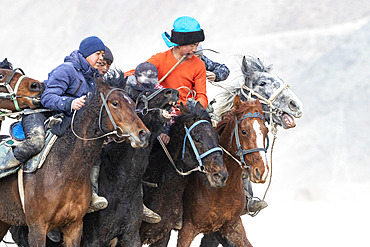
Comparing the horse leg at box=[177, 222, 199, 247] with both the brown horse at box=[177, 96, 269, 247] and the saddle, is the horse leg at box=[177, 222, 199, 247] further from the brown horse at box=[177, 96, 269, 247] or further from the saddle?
the saddle

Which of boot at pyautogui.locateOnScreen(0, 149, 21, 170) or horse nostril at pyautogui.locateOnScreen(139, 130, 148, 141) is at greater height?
boot at pyautogui.locateOnScreen(0, 149, 21, 170)

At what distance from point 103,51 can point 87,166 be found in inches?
56.2

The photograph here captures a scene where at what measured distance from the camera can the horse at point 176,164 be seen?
25.1 feet

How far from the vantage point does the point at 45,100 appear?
7.09m

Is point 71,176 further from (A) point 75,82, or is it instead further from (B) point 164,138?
(B) point 164,138

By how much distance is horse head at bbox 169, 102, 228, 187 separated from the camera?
7477mm

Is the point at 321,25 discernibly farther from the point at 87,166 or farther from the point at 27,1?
the point at 87,166

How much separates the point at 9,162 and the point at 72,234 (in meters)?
0.94

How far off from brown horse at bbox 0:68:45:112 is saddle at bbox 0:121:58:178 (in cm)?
25

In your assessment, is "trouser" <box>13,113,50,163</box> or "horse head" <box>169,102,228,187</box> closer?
"trouser" <box>13,113,50,163</box>

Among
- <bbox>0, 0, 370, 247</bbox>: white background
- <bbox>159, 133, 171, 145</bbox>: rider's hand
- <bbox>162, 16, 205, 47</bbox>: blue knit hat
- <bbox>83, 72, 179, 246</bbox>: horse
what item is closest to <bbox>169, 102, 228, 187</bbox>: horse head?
<bbox>159, 133, 171, 145</bbox>: rider's hand

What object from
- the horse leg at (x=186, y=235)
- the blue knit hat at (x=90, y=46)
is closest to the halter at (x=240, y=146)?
the horse leg at (x=186, y=235)

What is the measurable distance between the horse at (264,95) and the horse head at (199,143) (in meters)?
1.30

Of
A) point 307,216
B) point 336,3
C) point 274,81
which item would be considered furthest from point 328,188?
point 274,81
